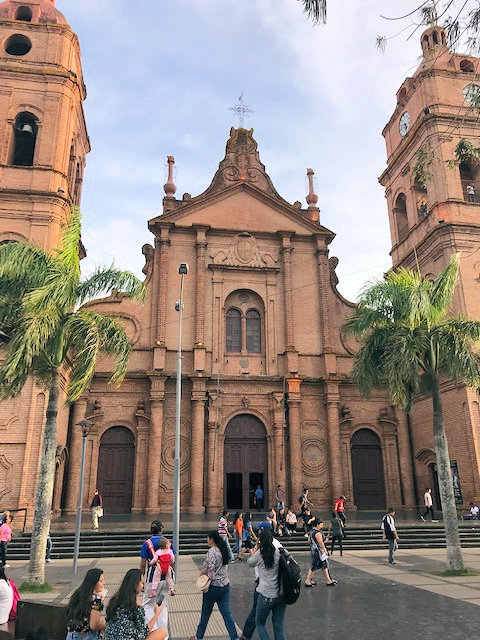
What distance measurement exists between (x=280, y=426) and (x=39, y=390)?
11875mm

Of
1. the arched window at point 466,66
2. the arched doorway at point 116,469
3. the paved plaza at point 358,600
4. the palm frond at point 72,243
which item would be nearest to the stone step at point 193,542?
the paved plaza at point 358,600

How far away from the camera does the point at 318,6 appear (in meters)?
5.95

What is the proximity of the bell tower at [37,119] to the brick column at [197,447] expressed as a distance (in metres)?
10.1

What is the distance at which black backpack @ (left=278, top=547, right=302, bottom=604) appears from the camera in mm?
6695

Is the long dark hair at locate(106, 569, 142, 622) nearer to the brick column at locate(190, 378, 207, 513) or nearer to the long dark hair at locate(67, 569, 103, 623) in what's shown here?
the long dark hair at locate(67, 569, 103, 623)

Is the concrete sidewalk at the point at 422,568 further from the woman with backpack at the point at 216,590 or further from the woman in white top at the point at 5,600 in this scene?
the woman in white top at the point at 5,600

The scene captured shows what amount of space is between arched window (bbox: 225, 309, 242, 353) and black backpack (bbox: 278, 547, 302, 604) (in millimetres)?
21673

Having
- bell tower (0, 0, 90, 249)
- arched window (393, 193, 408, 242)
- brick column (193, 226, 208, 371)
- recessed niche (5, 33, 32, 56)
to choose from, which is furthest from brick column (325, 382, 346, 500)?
recessed niche (5, 33, 32, 56)

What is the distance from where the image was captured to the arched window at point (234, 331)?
28.6 meters

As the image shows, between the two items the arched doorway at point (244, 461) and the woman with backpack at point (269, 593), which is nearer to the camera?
the woman with backpack at point (269, 593)

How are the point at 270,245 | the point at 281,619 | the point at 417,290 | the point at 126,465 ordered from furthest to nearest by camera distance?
the point at 270,245 → the point at 126,465 → the point at 417,290 → the point at 281,619

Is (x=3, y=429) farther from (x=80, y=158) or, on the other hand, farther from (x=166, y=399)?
(x=80, y=158)

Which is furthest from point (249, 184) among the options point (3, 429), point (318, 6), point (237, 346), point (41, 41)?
point (318, 6)

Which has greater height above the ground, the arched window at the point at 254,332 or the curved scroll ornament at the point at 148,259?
the curved scroll ornament at the point at 148,259
